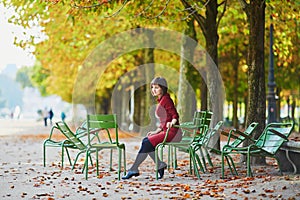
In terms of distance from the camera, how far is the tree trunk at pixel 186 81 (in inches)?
924

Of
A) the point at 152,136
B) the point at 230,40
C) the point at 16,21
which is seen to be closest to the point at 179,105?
the point at 16,21

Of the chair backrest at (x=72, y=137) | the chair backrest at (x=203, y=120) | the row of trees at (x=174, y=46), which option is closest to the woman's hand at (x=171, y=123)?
the chair backrest at (x=203, y=120)

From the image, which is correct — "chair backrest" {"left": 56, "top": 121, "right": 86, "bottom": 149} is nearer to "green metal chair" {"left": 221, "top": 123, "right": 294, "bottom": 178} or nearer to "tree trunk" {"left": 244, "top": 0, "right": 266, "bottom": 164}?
"green metal chair" {"left": 221, "top": 123, "right": 294, "bottom": 178}

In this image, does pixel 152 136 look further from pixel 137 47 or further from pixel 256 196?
pixel 137 47

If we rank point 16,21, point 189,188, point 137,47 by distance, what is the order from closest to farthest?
1. point 189,188
2. point 16,21
3. point 137,47

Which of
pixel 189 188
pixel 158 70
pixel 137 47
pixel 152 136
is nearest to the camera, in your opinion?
pixel 189 188

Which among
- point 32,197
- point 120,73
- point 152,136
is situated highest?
point 120,73

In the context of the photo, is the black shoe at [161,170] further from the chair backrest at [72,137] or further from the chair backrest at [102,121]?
the chair backrest at [72,137]

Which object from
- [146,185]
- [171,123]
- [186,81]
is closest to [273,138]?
[171,123]

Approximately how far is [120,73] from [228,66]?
252 inches

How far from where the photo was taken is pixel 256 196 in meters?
9.61

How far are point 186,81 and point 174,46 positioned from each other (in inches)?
468

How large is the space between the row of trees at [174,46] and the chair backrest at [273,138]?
1913mm

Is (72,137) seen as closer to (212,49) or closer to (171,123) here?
(171,123)
